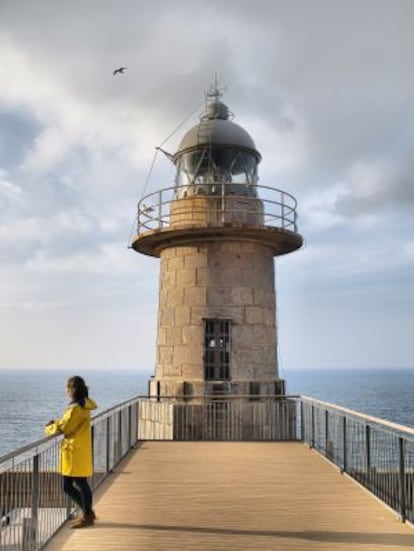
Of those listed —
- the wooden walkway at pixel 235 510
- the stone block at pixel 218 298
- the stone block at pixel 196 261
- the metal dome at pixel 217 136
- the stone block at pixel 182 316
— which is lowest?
the wooden walkway at pixel 235 510

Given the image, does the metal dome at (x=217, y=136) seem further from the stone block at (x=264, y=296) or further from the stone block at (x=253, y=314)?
the stone block at (x=253, y=314)

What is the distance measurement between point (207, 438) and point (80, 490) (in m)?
8.15

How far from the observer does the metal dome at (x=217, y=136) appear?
54.1ft

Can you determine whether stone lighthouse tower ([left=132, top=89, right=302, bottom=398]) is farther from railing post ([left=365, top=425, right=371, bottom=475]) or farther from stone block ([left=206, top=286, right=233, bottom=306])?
railing post ([left=365, top=425, right=371, bottom=475])

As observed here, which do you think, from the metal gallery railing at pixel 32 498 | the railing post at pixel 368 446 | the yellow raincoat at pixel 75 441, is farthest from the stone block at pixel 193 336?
the yellow raincoat at pixel 75 441

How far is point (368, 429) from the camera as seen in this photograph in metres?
8.45

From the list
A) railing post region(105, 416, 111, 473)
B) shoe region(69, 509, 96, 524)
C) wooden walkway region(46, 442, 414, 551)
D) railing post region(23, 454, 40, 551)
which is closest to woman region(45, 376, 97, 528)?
shoe region(69, 509, 96, 524)

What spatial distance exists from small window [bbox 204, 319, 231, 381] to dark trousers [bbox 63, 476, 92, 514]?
28.0 feet

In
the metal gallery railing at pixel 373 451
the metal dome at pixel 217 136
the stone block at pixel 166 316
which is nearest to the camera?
the metal gallery railing at pixel 373 451

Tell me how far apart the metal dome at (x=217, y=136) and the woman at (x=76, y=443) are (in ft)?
34.8

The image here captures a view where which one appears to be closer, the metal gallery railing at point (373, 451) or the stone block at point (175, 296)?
the metal gallery railing at point (373, 451)

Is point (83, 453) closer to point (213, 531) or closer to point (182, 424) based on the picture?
point (213, 531)

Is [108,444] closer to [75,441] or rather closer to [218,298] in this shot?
[75,441]

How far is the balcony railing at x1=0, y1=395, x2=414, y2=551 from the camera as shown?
612 cm
